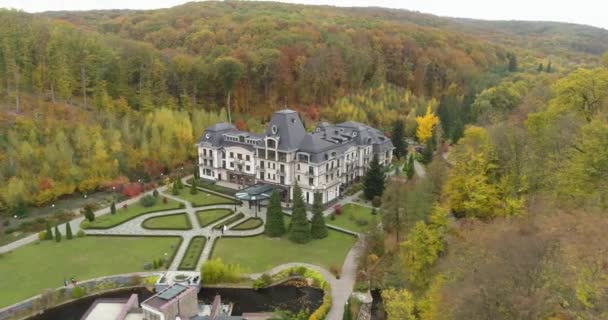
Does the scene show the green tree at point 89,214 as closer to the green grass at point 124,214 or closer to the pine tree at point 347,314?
the green grass at point 124,214

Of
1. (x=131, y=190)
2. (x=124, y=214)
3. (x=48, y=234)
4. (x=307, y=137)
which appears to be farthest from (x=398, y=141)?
(x=48, y=234)

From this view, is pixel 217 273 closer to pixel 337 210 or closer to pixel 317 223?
pixel 317 223

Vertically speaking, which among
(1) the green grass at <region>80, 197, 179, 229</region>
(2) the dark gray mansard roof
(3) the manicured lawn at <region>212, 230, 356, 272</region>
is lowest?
(3) the manicured lawn at <region>212, 230, 356, 272</region>

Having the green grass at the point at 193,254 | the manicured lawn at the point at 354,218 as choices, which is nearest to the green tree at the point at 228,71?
the manicured lawn at the point at 354,218

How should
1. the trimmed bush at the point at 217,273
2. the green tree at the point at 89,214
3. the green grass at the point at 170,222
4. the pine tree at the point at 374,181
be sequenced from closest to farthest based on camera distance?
1. the trimmed bush at the point at 217,273
2. the green grass at the point at 170,222
3. the green tree at the point at 89,214
4. the pine tree at the point at 374,181

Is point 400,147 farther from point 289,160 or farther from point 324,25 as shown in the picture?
point 324,25

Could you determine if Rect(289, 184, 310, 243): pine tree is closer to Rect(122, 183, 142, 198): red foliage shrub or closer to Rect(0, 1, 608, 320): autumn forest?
Rect(0, 1, 608, 320): autumn forest

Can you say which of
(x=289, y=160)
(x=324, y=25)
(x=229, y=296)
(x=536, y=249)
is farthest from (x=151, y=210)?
(x=324, y=25)

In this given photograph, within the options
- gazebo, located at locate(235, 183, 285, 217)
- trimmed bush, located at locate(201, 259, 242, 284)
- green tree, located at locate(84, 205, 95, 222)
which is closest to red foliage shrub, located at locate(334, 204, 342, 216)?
gazebo, located at locate(235, 183, 285, 217)
